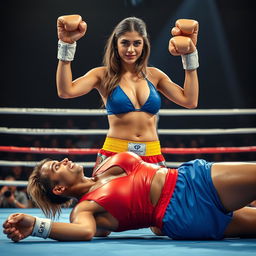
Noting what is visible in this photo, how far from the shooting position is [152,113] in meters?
2.57

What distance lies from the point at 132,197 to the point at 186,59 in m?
0.95

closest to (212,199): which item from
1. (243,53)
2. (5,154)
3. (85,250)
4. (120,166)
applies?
(120,166)

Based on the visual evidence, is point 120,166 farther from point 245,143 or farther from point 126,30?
point 245,143

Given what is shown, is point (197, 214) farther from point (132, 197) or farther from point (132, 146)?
point (132, 146)

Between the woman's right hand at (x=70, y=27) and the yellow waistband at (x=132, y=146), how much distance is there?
0.54 m

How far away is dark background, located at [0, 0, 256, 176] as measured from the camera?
24.4 feet

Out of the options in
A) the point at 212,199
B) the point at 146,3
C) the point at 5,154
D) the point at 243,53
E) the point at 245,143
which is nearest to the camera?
the point at 212,199

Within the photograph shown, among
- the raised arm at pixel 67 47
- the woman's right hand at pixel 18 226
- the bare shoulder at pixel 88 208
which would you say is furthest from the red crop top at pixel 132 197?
the raised arm at pixel 67 47

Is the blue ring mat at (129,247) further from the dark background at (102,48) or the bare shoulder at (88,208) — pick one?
the dark background at (102,48)

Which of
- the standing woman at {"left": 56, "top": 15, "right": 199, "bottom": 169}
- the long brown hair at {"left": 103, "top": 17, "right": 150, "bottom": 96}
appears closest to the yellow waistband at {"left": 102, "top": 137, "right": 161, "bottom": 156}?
the standing woman at {"left": 56, "top": 15, "right": 199, "bottom": 169}

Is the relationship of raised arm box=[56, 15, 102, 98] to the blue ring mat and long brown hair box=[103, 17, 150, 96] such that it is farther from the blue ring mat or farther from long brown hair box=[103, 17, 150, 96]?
the blue ring mat

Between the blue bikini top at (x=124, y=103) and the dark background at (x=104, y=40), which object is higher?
the dark background at (x=104, y=40)

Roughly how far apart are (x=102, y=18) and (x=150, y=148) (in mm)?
5398

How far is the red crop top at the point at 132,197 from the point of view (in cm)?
196
